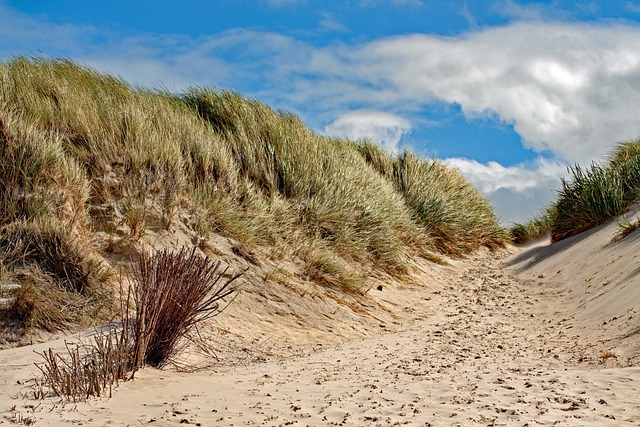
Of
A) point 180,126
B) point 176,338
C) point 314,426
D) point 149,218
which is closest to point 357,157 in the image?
point 180,126

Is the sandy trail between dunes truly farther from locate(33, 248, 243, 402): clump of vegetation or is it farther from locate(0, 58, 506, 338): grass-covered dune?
locate(0, 58, 506, 338): grass-covered dune

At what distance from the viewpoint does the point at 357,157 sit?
16.0m

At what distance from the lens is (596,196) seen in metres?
14.9

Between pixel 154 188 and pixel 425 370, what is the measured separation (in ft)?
16.1

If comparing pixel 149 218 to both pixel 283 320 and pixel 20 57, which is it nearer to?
pixel 283 320

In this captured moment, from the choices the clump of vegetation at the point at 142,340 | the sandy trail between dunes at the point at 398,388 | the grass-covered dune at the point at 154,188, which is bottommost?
the sandy trail between dunes at the point at 398,388

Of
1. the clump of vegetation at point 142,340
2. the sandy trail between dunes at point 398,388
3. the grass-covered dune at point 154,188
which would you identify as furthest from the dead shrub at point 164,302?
the grass-covered dune at point 154,188

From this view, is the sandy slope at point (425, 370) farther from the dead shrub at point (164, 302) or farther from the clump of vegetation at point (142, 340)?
the dead shrub at point (164, 302)

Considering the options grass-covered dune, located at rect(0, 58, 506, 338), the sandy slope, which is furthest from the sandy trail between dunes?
grass-covered dune, located at rect(0, 58, 506, 338)

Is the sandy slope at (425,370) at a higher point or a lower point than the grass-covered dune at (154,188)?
lower

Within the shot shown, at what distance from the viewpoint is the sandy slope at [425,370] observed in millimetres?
5520

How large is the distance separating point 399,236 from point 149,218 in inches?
222

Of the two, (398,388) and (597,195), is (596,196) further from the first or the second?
(398,388)

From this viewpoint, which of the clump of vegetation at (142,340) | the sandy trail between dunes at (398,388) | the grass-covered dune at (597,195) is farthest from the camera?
the grass-covered dune at (597,195)
